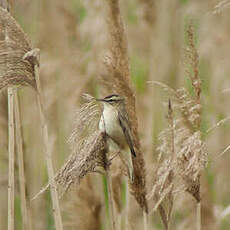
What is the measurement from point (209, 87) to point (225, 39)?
0.38 metres

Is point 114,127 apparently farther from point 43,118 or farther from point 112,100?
point 43,118

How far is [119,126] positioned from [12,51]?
715 millimetres

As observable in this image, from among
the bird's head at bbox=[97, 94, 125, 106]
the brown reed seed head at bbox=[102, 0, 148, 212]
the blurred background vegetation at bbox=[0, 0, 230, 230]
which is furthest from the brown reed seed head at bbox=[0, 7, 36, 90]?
the blurred background vegetation at bbox=[0, 0, 230, 230]

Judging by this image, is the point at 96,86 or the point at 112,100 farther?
the point at 96,86

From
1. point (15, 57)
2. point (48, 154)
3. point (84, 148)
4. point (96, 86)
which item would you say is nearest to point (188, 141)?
point (84, 148)

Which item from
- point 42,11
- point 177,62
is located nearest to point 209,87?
point 177,62

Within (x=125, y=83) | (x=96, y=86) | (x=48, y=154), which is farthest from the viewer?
(x=96, y=86)

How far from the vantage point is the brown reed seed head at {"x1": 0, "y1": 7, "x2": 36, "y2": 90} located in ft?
5.77

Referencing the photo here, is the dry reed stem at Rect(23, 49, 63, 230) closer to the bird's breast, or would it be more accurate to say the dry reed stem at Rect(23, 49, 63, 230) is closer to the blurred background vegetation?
the bird's breast

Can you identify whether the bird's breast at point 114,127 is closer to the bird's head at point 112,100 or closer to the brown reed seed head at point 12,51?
the bird's head at point 112,100

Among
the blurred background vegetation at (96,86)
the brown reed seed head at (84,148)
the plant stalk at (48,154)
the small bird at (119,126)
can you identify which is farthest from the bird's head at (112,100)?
the blurred background vegetation at (96,86)

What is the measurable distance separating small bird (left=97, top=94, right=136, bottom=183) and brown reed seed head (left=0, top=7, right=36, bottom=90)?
1.41 feet

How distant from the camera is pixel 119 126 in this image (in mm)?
2328

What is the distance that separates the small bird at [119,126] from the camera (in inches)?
84.2
